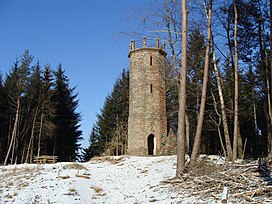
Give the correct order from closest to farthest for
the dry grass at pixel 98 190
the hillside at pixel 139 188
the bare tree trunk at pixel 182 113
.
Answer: the hillside at pixel 139 188
the dry grass at pixel 98 190
the bare tree trunk at pixel 182 113

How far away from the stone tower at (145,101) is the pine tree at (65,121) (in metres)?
9.22

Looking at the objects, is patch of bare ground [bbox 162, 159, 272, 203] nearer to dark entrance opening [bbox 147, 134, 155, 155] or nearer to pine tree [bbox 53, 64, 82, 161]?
dark entrance opening [bbox 147, 134, 155, 155]

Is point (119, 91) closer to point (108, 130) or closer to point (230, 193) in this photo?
point (108, 130)

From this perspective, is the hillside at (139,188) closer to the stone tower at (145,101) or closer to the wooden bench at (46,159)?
the wooden bench at (46,159)

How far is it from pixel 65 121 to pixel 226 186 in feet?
81.7

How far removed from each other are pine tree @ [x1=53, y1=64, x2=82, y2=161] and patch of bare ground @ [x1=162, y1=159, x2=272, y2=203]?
70.5 feet

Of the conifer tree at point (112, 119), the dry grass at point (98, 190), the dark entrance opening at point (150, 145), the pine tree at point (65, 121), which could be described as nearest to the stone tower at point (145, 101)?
the dark entrance opening at point (150, 145)

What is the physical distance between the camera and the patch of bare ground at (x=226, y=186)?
6.08 meters

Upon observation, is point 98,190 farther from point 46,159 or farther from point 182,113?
point 46,159

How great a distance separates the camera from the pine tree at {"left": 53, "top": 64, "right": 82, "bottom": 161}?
2998cm

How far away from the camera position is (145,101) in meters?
23.1

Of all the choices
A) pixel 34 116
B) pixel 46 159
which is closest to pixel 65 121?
pixel 34 116

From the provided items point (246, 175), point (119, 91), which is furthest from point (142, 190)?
point (119, 91)

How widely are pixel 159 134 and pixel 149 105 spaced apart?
7.60ft
